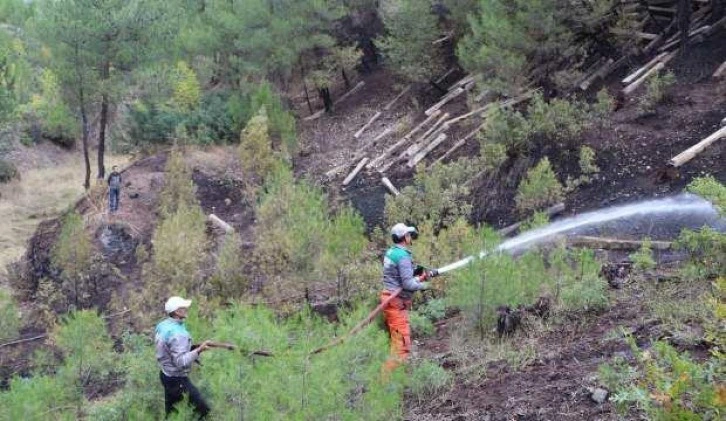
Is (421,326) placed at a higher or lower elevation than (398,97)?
lower

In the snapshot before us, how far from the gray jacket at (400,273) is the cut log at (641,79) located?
1021cm

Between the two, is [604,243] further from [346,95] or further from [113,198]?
[346,95]

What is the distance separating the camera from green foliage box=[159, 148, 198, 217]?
16438 millimetres

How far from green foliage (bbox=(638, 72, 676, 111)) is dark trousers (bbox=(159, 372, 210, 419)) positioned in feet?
37.7

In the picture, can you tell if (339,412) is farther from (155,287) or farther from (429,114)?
(429,114)

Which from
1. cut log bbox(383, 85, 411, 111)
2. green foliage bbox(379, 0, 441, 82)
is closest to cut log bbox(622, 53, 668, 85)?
green foliage bbox(379, 0, 441, 82)

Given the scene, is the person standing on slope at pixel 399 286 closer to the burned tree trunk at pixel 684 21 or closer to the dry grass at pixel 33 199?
the burned tree trunk at pixel 684 21

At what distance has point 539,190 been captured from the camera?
1298cm

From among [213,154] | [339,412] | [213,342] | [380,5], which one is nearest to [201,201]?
[213,154]

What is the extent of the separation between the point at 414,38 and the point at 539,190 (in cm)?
911

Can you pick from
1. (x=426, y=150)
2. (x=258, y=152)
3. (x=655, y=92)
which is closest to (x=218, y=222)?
(x=258, y=152)

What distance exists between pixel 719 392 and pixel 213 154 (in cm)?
1811

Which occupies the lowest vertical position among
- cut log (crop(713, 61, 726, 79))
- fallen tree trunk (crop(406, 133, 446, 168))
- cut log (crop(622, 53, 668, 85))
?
fallen tree trunk (crop(406, 133, 446, 168))

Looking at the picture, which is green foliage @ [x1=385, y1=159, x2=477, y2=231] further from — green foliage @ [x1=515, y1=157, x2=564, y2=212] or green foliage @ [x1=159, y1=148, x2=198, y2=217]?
green foliage @ [x1=159, y1=148, x2=198, y2=217]
